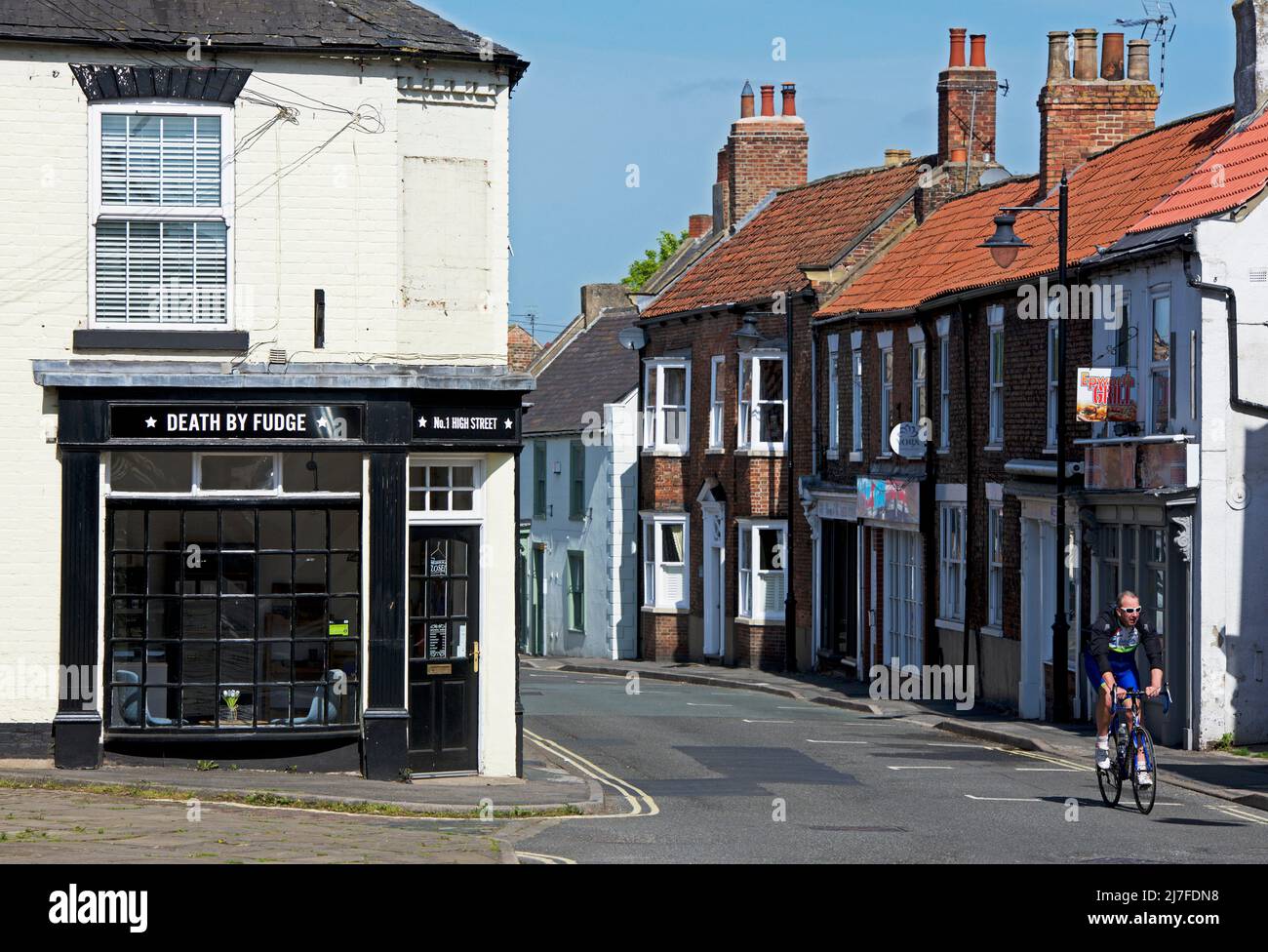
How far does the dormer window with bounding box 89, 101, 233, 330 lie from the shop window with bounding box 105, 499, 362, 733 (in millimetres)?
1971

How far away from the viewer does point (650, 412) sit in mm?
47781

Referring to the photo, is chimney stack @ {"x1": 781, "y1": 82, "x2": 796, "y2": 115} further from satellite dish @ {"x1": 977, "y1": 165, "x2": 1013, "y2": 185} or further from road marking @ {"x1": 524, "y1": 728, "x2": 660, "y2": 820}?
road marking @ {"x1": 524, "y1": 728, "x2": 660, "y2": 820}

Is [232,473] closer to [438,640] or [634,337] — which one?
[438,640]

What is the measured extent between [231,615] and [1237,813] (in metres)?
9.74

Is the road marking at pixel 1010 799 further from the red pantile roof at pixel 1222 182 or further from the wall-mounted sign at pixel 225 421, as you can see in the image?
the red pantile roof at pixel 1222 182

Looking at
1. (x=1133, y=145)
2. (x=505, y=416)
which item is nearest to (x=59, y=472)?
(x=505, y=416)

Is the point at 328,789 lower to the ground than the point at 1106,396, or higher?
lower

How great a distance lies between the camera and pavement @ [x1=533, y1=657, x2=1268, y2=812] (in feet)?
68.0

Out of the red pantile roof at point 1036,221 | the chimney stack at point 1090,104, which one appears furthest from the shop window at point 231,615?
the chimney stack at point 1090,104

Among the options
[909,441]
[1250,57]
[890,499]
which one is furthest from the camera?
[890,499]

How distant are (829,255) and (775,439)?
438 centimetres

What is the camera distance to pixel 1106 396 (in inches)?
1014

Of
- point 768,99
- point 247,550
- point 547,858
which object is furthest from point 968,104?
point 547,858

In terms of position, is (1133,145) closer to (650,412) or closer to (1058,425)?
(1058,425)
